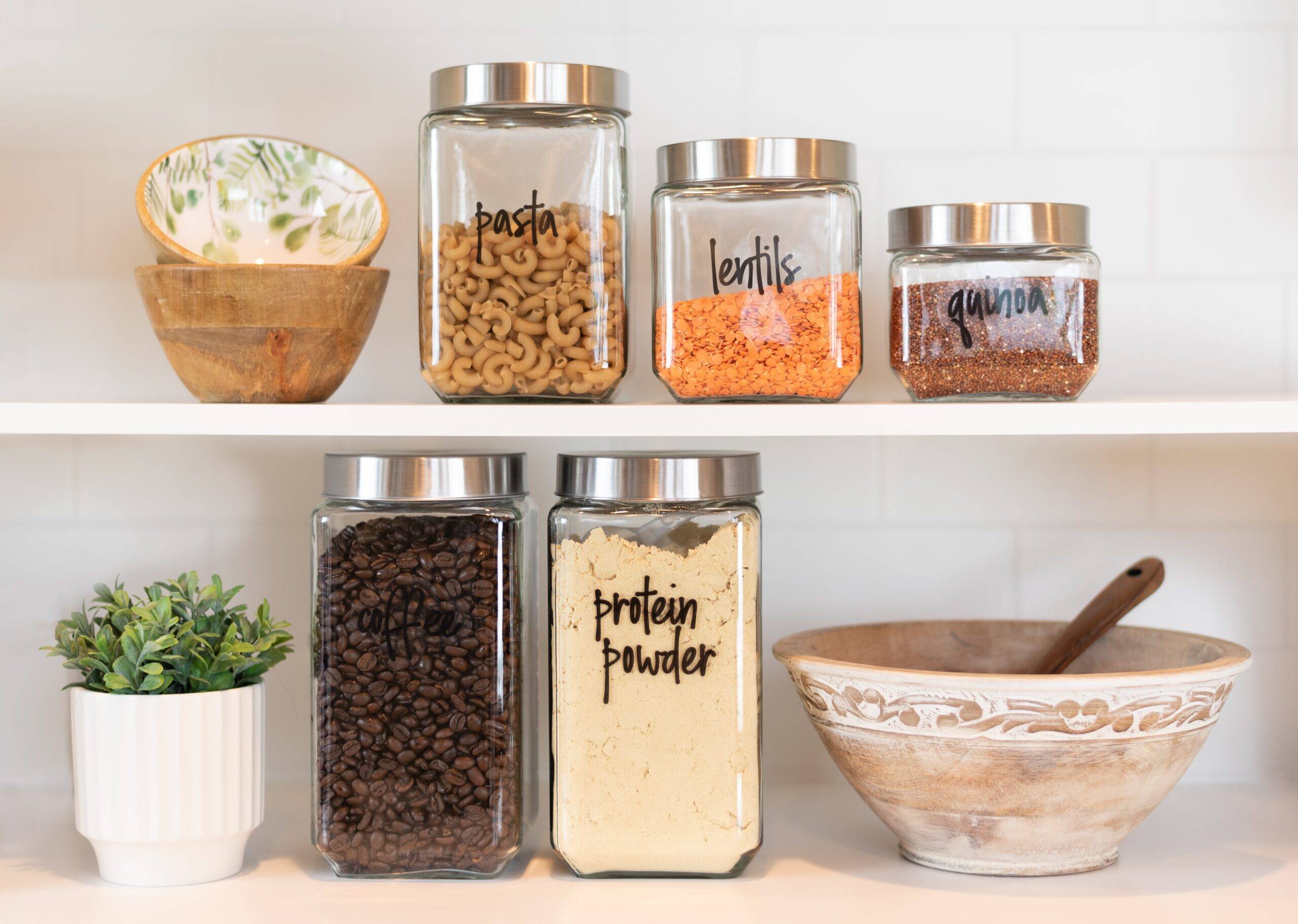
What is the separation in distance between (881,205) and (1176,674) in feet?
1.60

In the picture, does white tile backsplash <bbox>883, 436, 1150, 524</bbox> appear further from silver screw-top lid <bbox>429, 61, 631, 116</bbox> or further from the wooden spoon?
silver screw-top lid <bbox>429, 61, 631, 116</bbox>

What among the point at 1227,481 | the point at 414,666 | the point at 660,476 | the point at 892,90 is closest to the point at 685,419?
the point at 660,476

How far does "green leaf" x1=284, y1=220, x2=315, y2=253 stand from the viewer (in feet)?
3.23

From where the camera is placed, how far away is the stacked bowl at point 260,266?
2.75 ft

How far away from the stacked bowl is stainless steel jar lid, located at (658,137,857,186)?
0.25 metres

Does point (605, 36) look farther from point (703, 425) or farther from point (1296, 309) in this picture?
point (1296, 309)

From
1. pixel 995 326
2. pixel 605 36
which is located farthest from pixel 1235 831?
pixel 605 36

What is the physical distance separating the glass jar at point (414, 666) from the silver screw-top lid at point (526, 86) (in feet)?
0.81

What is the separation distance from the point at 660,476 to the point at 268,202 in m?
0.44

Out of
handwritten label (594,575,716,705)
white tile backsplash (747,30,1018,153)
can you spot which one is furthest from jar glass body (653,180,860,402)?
white tile backsplash (747,30,1018,153)

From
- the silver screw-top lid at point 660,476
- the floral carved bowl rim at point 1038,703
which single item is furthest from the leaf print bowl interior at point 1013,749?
the silver screw-top lid at point 660,476

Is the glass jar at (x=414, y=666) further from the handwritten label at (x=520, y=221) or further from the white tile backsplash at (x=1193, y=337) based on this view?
the white tile backsplash at (x=1193, y=337)

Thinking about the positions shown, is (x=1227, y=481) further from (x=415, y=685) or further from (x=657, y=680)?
(x=415, y=685)

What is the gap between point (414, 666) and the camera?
812mm
